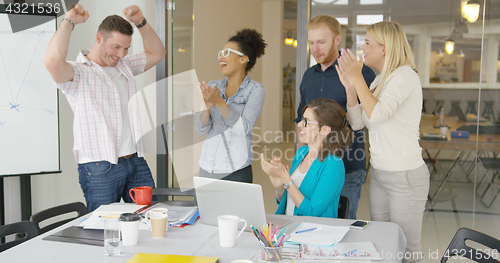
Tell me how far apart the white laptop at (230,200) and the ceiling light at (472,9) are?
242 cm

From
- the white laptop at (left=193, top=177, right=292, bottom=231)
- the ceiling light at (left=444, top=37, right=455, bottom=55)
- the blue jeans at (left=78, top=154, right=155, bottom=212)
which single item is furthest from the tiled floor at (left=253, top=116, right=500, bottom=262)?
the white laptop at (left=193, top=177, right=292, bottom=231)

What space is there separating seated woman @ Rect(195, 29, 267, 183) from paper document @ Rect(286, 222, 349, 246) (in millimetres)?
995

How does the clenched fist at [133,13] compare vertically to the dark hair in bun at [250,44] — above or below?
above

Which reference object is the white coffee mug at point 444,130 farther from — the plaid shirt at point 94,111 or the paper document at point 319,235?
the plaid shirt at point 94,111

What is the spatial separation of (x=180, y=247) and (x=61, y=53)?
1391mm


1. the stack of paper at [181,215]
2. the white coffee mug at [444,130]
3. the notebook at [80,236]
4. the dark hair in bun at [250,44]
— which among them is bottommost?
the notebook at [80,236]

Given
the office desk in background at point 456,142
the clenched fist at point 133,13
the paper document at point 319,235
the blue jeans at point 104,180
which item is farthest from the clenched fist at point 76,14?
the office desk in background at point 456,142

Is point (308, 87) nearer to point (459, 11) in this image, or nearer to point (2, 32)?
point (459, 11)

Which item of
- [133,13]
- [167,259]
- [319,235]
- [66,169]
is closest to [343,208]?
[319,235]

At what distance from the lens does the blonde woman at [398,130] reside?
198cm

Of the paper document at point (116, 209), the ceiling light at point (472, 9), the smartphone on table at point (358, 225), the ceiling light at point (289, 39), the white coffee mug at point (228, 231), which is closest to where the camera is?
the white coffee mug at point (228, 231)

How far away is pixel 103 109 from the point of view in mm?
2412

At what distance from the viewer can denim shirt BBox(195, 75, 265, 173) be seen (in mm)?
2553

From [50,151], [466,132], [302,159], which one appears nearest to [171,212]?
[302,159]
